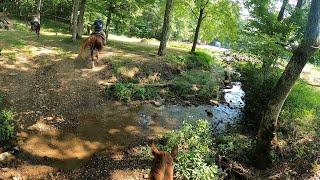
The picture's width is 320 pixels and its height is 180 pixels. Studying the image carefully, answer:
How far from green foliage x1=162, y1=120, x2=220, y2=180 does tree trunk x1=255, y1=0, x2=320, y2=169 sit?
1.49 m

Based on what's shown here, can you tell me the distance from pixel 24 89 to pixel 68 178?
5.62 metres

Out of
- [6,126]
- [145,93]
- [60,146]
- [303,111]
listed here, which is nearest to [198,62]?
[145,93]

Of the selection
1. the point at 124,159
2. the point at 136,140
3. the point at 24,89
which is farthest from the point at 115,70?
the point at 124,159

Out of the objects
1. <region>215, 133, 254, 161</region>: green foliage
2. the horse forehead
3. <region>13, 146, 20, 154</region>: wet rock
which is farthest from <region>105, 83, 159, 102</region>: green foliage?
the horse forehead

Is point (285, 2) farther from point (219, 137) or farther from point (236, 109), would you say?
point (219, 137)

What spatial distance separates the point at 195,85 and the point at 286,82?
817cm

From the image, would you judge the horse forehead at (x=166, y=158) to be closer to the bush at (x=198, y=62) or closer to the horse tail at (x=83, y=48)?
the horse tail at (x=83, y=48)

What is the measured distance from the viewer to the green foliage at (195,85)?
1617 centimetres

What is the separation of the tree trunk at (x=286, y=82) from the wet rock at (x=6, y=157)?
690 cm

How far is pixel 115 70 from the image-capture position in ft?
52.3

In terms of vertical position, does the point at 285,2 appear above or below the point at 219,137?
above

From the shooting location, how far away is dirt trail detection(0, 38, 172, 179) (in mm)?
9250

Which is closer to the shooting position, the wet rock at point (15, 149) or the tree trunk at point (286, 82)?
the tree trunk at point (286, 82)

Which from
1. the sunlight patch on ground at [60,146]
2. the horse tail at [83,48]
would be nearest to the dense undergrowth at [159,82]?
the horse tail at [83,48]
